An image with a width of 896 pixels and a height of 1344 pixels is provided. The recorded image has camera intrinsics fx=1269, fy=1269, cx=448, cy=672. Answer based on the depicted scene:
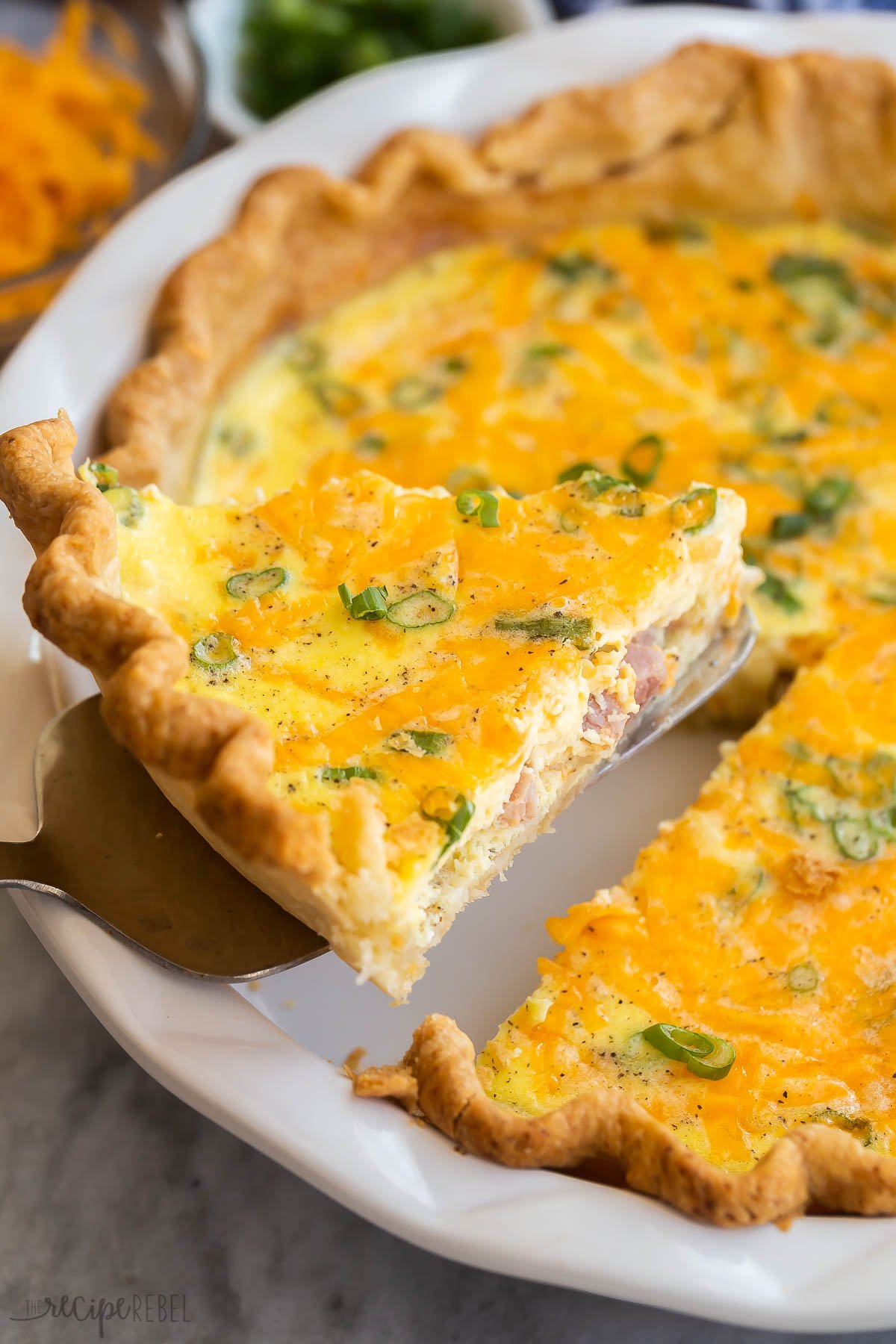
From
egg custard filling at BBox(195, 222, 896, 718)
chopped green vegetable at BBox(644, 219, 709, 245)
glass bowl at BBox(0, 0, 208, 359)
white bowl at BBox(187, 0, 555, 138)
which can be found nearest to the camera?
egg custard filling at BBox(195, 222, 896, 718)

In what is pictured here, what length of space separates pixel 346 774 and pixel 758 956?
89 centimetres

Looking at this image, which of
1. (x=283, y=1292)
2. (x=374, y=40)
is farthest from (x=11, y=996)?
(x=374, y=40)

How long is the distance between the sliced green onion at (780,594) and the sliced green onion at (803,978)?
2.97 ft

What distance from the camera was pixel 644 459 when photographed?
3.19 m

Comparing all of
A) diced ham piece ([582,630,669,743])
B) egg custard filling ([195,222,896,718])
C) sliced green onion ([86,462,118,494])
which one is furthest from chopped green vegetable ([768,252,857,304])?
sliced green onion ([86,462,118,494])

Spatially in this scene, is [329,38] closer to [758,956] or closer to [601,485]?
[601,485]

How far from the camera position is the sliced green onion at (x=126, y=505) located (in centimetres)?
234

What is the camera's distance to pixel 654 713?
2.65m

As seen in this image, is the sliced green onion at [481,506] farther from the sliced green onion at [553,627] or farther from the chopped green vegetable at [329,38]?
the chopped green vegetable at [329,38]

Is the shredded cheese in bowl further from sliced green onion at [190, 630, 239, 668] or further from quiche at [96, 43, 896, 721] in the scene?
sliced green onion at [190, 630, 239, 668]

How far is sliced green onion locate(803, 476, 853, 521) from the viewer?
307cm

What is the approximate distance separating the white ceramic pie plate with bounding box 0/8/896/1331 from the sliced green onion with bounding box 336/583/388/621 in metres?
0.65

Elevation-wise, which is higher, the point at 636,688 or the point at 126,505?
the point at 126,505

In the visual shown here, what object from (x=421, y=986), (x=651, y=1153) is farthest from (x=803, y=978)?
(x=421, y=986)
